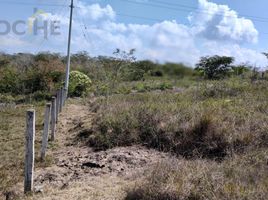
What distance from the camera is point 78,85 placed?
1775cm

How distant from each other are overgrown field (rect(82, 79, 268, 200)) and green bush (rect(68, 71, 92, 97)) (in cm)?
880

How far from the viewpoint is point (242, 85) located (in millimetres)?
11914

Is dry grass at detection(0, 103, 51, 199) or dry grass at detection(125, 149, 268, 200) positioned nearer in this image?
dry grass at detection(125, 149, 268, 200)

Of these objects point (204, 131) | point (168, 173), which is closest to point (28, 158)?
point (168, 173)

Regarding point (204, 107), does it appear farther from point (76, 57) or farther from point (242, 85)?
point (76, 57)

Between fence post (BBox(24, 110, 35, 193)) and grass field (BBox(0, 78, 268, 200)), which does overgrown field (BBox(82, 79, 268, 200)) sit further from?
fence post (BBox(24, 110, 35, 193))

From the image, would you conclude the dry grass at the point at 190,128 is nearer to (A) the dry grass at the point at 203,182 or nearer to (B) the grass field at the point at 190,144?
(B) the grass field at the point at 190,144

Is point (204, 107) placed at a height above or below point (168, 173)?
above

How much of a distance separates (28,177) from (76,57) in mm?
20567

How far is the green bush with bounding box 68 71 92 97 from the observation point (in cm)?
1764

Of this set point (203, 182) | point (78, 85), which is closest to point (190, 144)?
point (203, 182)

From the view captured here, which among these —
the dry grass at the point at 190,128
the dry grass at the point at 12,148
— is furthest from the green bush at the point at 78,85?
the dry grass at the point at 190,128

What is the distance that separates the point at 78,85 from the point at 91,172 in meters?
12.4

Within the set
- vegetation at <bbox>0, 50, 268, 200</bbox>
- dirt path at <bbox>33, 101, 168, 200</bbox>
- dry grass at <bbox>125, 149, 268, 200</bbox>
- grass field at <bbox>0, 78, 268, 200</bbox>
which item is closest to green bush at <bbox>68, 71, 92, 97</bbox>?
vegetation at <bbox>0, 50, 268, 200</bbox>
